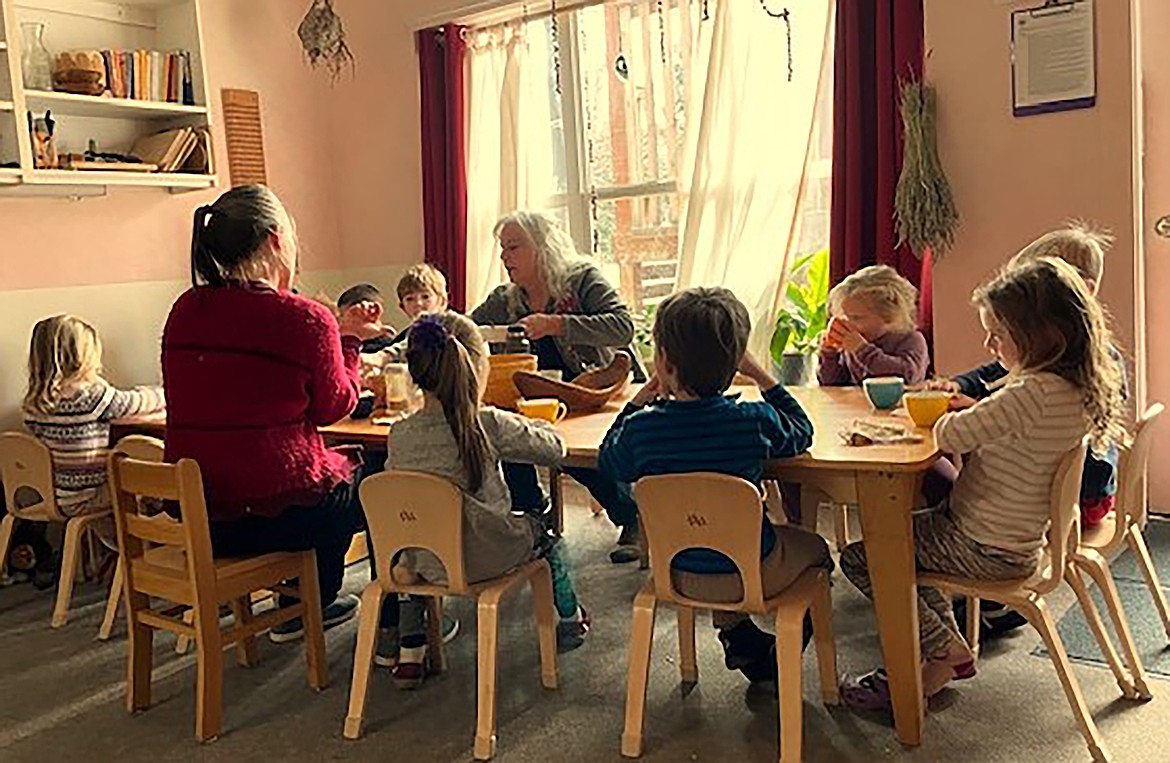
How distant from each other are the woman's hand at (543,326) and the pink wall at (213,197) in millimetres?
1978

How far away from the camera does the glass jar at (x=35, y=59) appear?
12.8 feet

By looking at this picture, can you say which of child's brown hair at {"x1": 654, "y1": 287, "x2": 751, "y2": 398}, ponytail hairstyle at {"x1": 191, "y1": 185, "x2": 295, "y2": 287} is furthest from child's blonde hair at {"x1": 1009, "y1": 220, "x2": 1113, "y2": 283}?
ponytail hairstyle at {"x1": 191, "y1": 185, "x2": 295, "y2": 287}

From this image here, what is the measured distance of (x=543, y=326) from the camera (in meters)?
3.31

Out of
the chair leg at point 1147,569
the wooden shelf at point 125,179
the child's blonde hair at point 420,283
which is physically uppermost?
the wooden shelf at point 125,179

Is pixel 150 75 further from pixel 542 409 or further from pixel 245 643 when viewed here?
pixel 542 409

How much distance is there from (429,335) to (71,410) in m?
1.77

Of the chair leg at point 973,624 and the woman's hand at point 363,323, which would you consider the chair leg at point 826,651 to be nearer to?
the chair leg at point 973,624

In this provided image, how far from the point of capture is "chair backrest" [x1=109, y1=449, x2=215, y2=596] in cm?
242

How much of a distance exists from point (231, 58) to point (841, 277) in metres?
2.80

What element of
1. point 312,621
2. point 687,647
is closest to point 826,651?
point 687,647

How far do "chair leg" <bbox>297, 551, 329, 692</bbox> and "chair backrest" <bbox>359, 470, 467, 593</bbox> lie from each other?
0.41 metres

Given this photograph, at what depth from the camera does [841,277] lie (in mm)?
3861

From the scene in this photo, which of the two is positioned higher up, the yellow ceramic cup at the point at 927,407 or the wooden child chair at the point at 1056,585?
the yellow ceramic cup at the point at 927,407

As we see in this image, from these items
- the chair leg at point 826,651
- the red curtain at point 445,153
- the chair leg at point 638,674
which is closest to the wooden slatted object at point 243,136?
the red curtain at point 445,153
